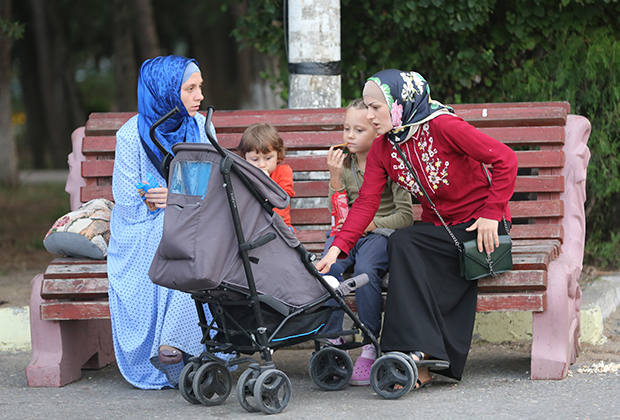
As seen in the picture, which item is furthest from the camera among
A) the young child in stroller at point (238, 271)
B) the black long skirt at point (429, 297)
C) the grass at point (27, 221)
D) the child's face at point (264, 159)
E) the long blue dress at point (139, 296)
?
the grass at point (27, 221)

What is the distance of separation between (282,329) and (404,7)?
10.3 ft

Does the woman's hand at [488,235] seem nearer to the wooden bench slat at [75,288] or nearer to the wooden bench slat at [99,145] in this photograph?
the wooden bench slat at [75,288]

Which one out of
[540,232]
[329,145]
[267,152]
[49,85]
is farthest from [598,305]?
[49,85]

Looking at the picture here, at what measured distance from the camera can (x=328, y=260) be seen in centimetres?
373

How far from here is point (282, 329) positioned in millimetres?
3480

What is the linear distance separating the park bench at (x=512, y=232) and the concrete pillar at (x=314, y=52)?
0.48m

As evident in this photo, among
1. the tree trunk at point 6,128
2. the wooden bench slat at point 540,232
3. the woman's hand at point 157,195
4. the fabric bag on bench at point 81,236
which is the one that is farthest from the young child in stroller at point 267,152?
the tree trunk at point 6,128

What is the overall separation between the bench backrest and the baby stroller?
849 millimetres

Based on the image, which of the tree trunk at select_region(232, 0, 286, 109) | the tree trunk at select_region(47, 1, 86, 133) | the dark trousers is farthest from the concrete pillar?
the tree trunk at select_region(47, 1, 86, 133)

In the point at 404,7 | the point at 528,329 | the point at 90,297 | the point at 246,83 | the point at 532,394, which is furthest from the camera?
the point at 246,83

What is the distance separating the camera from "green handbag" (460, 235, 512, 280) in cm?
367

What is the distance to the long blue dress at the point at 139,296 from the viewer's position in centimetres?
386

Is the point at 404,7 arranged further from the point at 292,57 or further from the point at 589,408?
the point at 589,408

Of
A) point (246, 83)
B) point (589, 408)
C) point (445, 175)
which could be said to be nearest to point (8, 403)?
point (445, 175)
